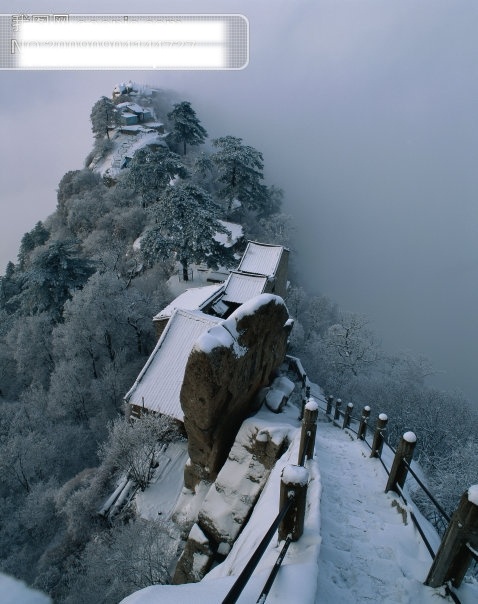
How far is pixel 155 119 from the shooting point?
61.5 meters

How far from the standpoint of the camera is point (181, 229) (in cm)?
2533

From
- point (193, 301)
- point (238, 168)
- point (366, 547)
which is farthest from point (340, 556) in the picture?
point (238, 168)

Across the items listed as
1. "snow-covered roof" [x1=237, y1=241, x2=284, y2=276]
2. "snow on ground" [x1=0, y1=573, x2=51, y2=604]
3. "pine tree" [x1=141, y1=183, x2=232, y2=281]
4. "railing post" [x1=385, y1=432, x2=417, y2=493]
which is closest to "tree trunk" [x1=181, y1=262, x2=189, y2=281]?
"pine tree" [x1=141, y1=183, x2=232, y2=281]

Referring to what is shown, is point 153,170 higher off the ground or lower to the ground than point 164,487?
higher

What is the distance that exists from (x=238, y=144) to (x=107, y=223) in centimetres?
1692

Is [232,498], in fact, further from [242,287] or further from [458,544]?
[242,287]

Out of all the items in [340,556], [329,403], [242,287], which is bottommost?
[329,403]

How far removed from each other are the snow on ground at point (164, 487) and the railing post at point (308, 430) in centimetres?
803

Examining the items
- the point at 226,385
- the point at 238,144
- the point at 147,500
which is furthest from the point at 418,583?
the point at 238,144

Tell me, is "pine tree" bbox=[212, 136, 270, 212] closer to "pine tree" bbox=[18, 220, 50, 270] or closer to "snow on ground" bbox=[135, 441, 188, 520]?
"pine tree" bbox=[18, 220, 50, 270]

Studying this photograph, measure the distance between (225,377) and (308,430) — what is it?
298 centimetres

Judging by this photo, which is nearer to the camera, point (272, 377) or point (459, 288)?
point (272, 377)

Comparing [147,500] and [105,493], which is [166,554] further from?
[105,493]

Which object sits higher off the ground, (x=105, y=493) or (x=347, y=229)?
(x=347, y=229)
